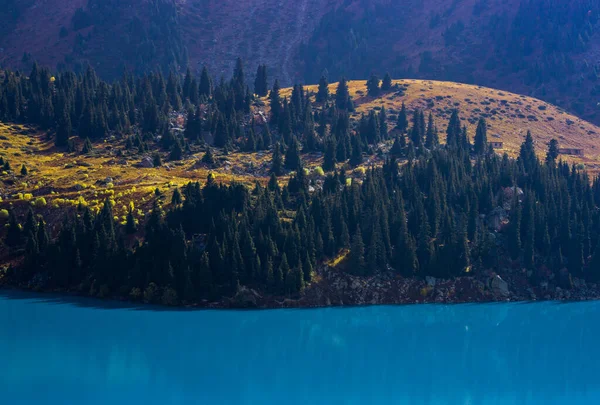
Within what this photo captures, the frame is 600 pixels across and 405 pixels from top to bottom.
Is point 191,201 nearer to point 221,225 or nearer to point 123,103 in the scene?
point 221,225

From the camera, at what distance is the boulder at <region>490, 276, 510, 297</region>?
101 meters

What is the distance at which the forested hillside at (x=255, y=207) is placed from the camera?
94562 millimetres

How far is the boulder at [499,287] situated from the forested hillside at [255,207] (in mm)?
1946

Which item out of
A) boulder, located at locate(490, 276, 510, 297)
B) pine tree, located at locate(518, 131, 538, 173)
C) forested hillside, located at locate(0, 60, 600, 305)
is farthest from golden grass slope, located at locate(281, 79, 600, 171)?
boulder, located at locate(490, 276, 510, 297)

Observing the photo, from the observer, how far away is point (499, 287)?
10075 cm

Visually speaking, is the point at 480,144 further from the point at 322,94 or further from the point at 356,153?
the point at 322,94

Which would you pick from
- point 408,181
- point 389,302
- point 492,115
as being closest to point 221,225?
point 389,302

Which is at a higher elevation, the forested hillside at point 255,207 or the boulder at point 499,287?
the forested hillside at point 255,207

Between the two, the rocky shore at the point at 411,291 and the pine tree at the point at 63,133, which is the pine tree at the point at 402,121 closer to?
the rocky shore at the point at 411,291

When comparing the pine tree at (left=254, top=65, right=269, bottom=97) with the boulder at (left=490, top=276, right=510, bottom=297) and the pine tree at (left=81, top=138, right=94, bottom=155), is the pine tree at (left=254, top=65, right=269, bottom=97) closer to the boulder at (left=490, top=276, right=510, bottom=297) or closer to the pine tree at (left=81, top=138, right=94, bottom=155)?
the pine tree at (left=81, top=138, right=94, bottom=155)

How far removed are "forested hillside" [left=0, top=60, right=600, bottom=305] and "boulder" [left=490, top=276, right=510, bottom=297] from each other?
6.38ft

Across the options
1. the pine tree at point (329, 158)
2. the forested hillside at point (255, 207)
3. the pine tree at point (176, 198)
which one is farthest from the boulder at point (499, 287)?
the pine tree at point (176, 198)

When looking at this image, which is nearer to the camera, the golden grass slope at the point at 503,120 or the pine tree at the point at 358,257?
the pine tree at the point at 358,257

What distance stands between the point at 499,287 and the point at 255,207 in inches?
1636
